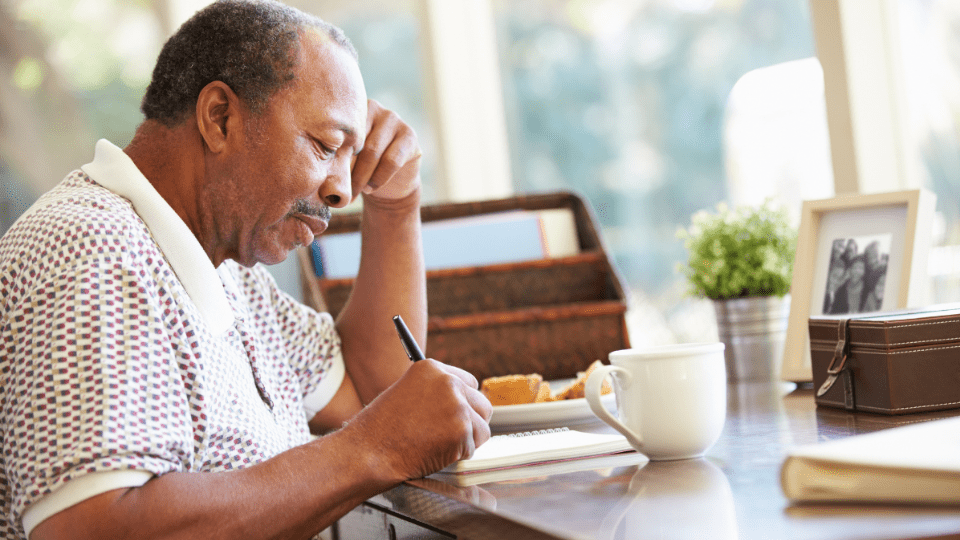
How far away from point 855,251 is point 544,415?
55 centimetres

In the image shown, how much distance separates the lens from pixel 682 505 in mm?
684

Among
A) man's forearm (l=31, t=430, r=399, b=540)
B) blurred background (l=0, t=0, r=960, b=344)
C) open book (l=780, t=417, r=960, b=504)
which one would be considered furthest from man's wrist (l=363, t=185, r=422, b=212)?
blurred background (l=0, t=0, r=960, b=344)

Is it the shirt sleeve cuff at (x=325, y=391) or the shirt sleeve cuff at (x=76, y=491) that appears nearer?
the shirt sleeve cuff at (x=76, y=491)

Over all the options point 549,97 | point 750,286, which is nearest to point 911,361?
point 750,286

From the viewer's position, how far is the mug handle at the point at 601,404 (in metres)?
0.88

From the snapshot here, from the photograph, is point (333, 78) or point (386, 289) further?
point (386, 289)

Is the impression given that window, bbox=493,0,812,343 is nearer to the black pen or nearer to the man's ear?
the black pen

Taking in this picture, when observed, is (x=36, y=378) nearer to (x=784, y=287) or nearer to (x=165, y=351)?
(x=165, y=351)

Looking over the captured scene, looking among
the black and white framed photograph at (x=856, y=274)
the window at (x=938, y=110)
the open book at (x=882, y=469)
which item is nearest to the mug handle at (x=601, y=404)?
the open book at (x=882, y=469)

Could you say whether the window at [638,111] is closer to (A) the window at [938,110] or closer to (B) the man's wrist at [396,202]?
(A) the window at [938,110]

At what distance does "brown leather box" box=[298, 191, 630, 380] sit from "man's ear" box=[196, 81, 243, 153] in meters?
0.64

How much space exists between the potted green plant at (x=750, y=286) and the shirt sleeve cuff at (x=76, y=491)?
987mm

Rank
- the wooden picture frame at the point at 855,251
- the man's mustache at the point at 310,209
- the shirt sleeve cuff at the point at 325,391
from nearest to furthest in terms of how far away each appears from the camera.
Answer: the man's mustache at the point at 310,209, the wooden picture frame at the point at 855,251, the shirt sleeve cuff at the point at 325,391

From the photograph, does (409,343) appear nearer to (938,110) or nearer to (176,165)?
(176,165)
